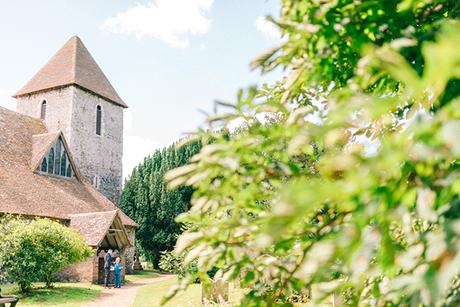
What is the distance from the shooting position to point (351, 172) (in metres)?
1.11

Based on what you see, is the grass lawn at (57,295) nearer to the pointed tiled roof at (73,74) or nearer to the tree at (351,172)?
the tree at (351,172)

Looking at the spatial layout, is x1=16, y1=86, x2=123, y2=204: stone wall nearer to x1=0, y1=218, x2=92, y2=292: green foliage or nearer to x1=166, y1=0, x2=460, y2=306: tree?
x1=0, y1=218, x2=92, y2=292: green foliage

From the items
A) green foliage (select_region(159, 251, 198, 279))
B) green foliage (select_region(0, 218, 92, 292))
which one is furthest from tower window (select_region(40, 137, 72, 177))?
green foliage (select_region(159, 251, 198, 279))

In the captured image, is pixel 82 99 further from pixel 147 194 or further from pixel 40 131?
pixel 147 194

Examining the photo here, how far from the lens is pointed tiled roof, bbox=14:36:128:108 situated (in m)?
32.8

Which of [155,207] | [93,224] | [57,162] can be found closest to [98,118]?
[57,162]

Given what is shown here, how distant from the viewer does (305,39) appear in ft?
6.40

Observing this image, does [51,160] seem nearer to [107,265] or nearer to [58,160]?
[58,160]

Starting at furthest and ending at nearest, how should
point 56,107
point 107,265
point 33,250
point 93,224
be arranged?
point 56,107 < point 93,224 < point 107,265 < point 33,250

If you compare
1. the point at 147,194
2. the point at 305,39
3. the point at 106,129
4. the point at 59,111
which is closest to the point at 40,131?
the point at 59,111

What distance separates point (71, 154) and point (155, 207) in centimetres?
844

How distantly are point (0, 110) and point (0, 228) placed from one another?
1423 centimetres

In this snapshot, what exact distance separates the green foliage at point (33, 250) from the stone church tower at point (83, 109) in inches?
583

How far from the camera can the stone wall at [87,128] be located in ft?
104
